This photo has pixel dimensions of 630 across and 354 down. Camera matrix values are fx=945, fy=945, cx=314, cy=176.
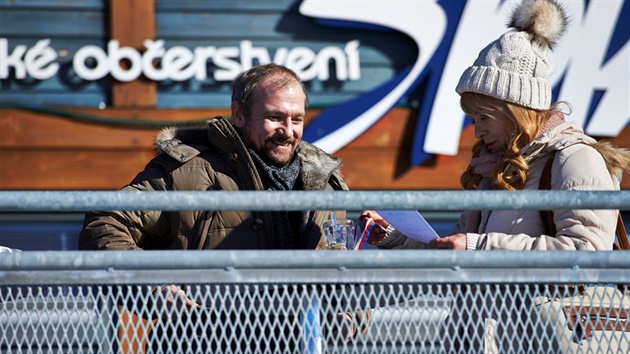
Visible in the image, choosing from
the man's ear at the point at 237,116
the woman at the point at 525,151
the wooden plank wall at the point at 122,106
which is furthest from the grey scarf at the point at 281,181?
the wooden plank wall at the point at 122,106

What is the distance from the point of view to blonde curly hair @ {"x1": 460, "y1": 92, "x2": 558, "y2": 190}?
100 inches

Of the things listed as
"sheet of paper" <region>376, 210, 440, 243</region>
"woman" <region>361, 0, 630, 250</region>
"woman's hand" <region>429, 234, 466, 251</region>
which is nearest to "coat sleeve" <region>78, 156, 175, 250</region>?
"woman" <region>361, 0, 630, 250</region>

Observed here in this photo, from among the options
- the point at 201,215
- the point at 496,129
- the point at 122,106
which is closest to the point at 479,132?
the point at 496,129

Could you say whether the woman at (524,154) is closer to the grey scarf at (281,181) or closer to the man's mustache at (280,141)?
the grey scarf at (281,181)

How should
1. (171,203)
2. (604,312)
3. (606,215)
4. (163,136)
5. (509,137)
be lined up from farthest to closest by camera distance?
(163,136) → (509,137) → (606,215) → (604,312) → (171,203)

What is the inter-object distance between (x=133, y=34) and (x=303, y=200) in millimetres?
3818

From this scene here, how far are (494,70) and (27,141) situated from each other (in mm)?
3397

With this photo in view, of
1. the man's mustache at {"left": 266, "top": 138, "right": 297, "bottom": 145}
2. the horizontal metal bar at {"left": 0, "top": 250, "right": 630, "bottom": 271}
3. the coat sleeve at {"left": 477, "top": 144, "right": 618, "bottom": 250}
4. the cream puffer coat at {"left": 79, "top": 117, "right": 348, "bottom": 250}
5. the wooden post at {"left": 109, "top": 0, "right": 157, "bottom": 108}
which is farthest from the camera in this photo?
the wooden post at {"left": 109, "top": 0, "right": 157, "bottom": 108}

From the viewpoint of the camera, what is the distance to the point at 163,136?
3.01m

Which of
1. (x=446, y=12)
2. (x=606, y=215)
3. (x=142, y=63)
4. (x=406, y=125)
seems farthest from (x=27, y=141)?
(x=606, y=215)

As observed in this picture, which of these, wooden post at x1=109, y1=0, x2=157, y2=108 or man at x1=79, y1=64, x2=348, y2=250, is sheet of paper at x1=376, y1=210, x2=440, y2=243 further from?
wooden post at x1=109, y1=0, x2=157, y2=108

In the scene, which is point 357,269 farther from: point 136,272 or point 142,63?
point 142,63

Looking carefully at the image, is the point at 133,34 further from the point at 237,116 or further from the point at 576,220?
the point at 576,220

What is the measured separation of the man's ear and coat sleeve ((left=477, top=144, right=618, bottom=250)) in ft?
3.09
